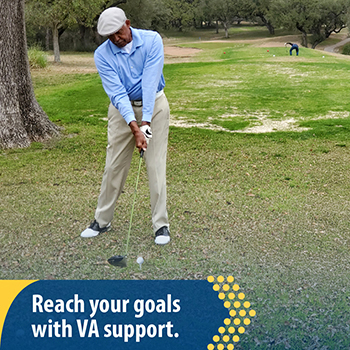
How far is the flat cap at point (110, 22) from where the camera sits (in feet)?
12.6

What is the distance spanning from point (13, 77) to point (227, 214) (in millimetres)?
4925

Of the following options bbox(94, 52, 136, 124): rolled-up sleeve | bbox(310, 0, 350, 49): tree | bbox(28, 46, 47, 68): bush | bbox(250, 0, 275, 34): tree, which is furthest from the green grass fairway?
bbox(250, 0, 275, 34): tree

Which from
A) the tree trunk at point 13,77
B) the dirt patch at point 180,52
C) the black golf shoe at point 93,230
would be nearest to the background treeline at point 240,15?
the dirt patch at point 180,52

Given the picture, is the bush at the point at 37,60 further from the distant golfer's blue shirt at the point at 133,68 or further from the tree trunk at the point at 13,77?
the distant golfer's blue shirt at the point at 133,68

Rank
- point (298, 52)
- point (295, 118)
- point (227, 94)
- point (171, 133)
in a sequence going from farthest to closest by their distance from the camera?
point (298, 52) → point (227, 94) → point (295, 118) → point (171, 133)

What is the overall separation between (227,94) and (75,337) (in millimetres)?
12558

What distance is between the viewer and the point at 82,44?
140ft

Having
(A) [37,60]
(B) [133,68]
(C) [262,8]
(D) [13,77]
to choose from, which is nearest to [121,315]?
(B) [133,68]

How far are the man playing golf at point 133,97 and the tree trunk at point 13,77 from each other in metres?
4.46

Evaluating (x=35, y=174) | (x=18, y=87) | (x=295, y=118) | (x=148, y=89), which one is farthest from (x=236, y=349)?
(x=295, y=118)

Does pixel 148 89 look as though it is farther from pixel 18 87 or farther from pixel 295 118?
pixel 295 118

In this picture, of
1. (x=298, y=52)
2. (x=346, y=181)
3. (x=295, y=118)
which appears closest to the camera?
(x=346, y=181)

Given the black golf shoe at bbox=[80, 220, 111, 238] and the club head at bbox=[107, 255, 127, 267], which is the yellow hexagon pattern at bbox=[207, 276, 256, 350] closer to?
the club head at bbox=[107, 255, 127, 267]

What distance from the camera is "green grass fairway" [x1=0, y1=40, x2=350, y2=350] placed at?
371 cm
